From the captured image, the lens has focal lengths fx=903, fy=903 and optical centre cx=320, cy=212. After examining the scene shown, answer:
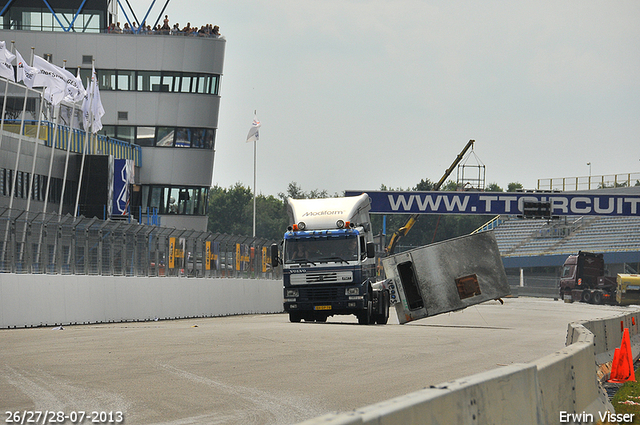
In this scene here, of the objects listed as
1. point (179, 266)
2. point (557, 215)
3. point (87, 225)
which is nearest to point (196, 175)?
point (557, 215)

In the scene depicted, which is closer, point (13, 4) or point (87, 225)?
point (87, 225)

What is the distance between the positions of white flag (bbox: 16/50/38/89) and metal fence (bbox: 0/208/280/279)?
11.9m

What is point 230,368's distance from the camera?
12469 mm

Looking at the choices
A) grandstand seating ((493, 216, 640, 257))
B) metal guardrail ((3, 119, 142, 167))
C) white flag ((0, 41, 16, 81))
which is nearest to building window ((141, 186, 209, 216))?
metal guardrail ((3, 119, 142, 167))

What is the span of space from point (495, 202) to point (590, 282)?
58.9 feet

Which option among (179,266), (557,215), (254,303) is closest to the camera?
(179,266)

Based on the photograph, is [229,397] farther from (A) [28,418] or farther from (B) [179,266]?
(B) [179,266]

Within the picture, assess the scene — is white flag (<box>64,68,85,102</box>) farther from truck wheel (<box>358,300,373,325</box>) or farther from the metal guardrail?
truck wheel (<box>358,300,373,325</box>)

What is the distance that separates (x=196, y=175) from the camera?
6219 cm

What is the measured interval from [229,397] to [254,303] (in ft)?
90.4

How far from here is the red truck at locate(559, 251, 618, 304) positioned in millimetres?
64250

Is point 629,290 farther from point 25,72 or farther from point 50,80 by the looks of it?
point 25,72

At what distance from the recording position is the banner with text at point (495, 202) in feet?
166

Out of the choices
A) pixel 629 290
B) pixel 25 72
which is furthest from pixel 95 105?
pixel 629 290
